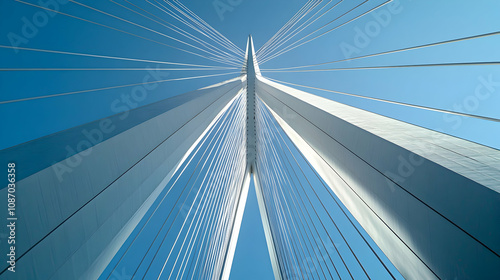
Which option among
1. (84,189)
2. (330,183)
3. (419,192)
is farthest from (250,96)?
(419,192)

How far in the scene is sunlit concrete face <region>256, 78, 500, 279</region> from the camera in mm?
1388

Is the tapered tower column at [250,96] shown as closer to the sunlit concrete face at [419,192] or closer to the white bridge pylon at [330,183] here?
the white bridge pylon at [330,183]

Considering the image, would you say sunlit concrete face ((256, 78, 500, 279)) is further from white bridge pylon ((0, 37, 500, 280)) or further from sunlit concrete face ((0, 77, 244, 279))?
sunlit concrete face ((0, 77, 244, 279))

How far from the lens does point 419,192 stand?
1746 millimetres

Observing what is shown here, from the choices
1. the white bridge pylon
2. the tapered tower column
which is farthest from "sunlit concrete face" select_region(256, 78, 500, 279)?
the tapered tower column

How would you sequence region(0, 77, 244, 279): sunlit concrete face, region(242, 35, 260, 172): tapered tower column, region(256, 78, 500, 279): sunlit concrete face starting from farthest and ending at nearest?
region(242, 35, 260, 172): tapered tower column, region(0, 77, 244, 279): sunlit concrete face, region(256, 78, 500, 279): sunlit concrete face

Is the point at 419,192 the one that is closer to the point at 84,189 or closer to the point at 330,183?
the point at 330,183

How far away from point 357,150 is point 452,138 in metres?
0.69

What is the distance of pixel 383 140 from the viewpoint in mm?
2076

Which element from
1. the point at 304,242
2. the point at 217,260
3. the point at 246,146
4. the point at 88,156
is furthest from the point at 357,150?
the point at 246,146

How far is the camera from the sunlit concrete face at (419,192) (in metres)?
1.39

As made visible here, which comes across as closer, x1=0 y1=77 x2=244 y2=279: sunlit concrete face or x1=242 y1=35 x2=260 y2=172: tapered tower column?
x1=0 y1=77 x2=244 y2=279: sunlit concrete face

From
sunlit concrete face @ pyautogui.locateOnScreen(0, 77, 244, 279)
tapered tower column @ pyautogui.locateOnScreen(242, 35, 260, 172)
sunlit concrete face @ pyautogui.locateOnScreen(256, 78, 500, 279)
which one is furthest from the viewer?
tapered tower column @ pyautogui.locateOnScreen(242, 35, 260, 172)

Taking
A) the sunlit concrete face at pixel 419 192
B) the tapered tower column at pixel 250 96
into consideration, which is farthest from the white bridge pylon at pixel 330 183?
the tapered tower column at pixel 250 96
